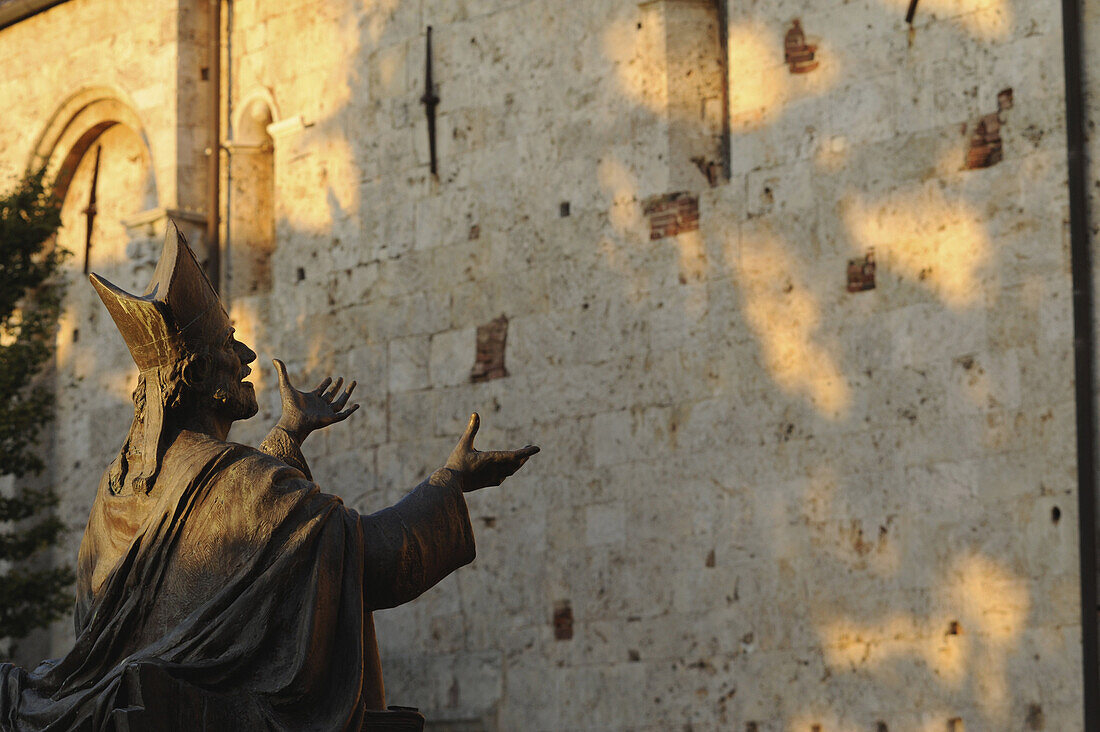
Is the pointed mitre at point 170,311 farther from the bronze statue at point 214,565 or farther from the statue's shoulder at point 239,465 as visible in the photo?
the statue's shoulder at point 239,465

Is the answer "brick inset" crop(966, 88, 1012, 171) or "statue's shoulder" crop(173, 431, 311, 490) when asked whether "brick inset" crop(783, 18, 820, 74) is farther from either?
"statue's shoulder" crop(173, 431, 311, 490)

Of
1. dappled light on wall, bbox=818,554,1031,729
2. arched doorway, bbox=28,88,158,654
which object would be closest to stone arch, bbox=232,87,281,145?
arched doorway, bbox=28,88,158,654

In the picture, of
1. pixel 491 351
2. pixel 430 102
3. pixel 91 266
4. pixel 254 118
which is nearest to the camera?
pixel 491 351

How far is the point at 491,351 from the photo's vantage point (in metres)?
11.7

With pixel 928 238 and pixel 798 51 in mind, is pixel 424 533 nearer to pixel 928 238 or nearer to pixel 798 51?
pixel 928 238

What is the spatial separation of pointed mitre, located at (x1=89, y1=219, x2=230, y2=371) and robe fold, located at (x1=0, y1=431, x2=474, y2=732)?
0.88 feet

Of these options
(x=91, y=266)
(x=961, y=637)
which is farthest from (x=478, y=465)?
(x=91, y=266)

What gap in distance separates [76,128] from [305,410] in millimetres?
10025

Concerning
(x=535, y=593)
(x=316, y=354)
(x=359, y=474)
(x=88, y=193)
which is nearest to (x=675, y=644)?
(x=535, y=593)

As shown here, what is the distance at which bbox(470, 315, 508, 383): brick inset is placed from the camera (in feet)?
38.1

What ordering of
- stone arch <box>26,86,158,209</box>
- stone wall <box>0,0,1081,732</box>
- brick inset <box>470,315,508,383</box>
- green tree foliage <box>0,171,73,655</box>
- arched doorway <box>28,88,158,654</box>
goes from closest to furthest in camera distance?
stone wall <box>0,0,1081,732</box>
brick inset <box>470,315,508,383</box>
green tree foliage <box>0,171,73,655</box>
arched doorway <box>28,88,158,654</box>
stone arch <box>26,86,158,209</box>

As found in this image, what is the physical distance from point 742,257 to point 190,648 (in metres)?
6.33

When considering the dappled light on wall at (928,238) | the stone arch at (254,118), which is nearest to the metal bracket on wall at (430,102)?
the stone arch at (254,118)

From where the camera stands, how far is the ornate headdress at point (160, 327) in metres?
5.03
